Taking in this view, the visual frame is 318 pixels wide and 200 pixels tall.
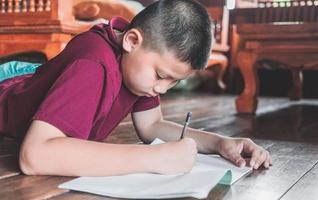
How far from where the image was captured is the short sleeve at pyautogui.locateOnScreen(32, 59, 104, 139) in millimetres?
796

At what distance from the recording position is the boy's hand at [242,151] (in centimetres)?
100

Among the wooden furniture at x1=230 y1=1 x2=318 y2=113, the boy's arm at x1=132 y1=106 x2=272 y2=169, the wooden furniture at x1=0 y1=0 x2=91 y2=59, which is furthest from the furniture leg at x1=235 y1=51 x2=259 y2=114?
the boy's arm at x1=132 y1=106 x2=272 y2=169

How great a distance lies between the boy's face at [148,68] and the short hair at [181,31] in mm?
12

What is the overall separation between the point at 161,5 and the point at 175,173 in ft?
0.91

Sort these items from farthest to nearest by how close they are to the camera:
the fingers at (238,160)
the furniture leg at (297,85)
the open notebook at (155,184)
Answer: the furniture leg at (297,85)
the fingers at (238,160)
the open notebook at (155,184)

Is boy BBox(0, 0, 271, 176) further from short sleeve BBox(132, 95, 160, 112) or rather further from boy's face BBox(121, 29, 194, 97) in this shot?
short sleeve BBox(132, 95, 160, 112)

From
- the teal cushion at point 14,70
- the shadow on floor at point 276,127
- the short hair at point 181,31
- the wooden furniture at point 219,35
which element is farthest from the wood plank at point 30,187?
the wooden furniture at point 219,35

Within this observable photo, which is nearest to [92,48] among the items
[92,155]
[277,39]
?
[92,155]

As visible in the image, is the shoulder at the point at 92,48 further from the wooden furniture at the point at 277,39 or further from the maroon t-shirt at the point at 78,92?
the wooden furniture at the point at 277,39

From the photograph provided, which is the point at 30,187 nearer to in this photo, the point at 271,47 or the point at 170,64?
the point at 170,64

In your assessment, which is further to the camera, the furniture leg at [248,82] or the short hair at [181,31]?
the furniture leg at [248,82]

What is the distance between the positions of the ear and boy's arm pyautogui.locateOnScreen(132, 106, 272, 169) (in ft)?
0.88

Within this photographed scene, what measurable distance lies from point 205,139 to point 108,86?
0.29 metres

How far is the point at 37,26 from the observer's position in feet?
A: 6.23
